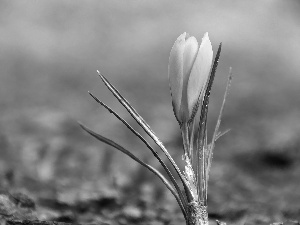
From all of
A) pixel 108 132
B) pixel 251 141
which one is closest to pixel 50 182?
pixel 108 132

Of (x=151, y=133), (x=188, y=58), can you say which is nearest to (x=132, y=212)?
(x=151, y=133)

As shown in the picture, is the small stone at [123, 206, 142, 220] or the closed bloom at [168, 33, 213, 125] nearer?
the closed bloom at [168, 33, 213, 125]

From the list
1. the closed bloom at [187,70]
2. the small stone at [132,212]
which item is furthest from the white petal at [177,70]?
the small stone at [132,212]

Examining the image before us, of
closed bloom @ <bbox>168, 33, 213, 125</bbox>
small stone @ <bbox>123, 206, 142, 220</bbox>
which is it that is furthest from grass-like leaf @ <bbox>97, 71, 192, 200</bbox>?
small stone @ <bbox>123, 206, 142, 220</bbox>

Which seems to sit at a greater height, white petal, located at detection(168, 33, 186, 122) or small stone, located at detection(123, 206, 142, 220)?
white petal, located at detection(168, 33, 186, 122)

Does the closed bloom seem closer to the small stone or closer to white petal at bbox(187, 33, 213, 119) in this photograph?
white petal at bbox(187, 33, 213, 119)

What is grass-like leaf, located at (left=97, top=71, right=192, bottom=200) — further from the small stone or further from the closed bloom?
the small stone

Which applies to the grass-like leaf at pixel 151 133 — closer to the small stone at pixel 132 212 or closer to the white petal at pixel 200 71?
the white petal at pixel 200 71
